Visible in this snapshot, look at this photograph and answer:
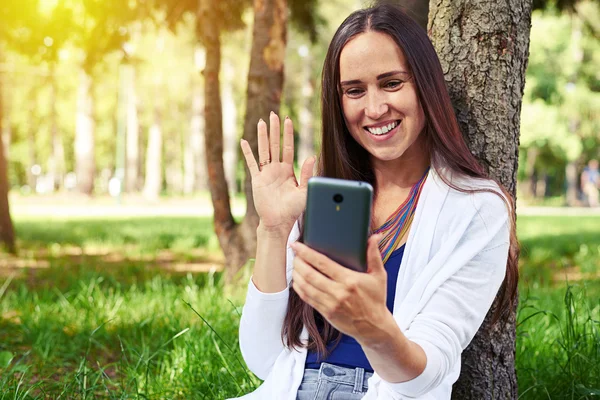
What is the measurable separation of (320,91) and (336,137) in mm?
160

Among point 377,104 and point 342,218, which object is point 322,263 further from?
point 377,104

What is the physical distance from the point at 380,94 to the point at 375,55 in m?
0.11

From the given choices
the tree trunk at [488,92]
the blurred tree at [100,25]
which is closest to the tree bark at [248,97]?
the blurred tree at [100,25]

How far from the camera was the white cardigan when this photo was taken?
1.69 metres

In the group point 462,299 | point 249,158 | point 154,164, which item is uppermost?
point 249,158

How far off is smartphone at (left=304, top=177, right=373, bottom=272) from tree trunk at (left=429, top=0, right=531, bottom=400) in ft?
3.79

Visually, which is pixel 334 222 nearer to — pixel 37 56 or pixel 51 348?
pixel 51 348

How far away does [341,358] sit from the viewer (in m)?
2.00

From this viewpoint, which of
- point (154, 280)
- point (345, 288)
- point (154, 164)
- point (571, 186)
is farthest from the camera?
point (571, 186)

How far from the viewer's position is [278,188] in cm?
202

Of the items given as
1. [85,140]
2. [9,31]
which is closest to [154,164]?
[85,140]

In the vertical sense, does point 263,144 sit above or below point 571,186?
above

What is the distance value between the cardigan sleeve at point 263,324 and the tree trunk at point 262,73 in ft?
10.8

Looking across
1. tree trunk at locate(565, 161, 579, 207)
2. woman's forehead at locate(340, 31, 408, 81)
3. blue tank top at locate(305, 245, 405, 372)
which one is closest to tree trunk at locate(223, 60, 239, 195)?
tree trunk at locate(565, 161, 579, 207)
